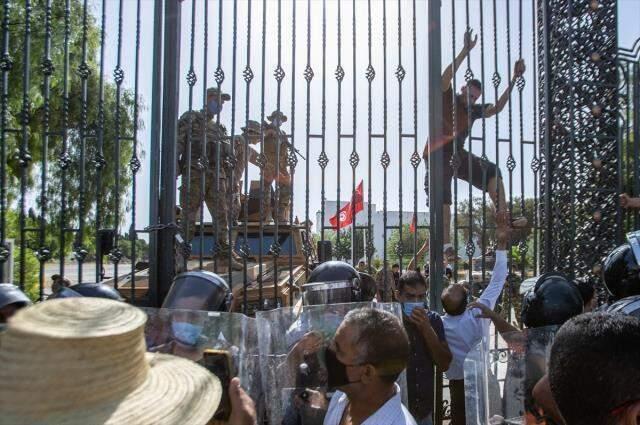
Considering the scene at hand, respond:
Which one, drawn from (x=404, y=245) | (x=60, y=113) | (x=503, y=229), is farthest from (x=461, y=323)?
(x=60, y=113)

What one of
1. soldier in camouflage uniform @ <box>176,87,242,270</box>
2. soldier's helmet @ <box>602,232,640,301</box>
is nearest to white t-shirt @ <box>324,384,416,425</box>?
soldier's helmet @ <box>602,232,640,301</box>

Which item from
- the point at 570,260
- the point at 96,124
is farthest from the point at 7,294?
the point at 570,260

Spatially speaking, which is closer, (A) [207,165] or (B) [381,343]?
(B) [381,343]

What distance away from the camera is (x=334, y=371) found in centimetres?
213

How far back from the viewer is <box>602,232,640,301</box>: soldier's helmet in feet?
9.34

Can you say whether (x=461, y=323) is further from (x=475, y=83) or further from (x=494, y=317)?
(x=475, y=83)

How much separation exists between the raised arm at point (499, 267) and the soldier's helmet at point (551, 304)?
0.80 meters

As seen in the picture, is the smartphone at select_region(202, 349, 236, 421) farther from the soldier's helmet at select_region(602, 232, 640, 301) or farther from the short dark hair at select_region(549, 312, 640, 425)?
the soldier's helmet at select_region(602, 232, 640, 301)

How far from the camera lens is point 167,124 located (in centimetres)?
420

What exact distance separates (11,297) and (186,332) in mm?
1919

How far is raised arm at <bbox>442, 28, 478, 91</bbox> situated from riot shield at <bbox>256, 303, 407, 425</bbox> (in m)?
2.96

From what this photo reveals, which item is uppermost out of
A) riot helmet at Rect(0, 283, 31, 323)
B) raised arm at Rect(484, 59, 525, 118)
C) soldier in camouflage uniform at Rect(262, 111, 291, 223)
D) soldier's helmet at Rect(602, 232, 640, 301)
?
raised arm at Rect(484, 59, 525, 118)

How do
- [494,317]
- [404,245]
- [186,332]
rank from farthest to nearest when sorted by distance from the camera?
[404,245] → [494,317] → [186,332]

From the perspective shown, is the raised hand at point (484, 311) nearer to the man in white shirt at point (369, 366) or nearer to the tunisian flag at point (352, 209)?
the tunisian flag at point (352, 209)
